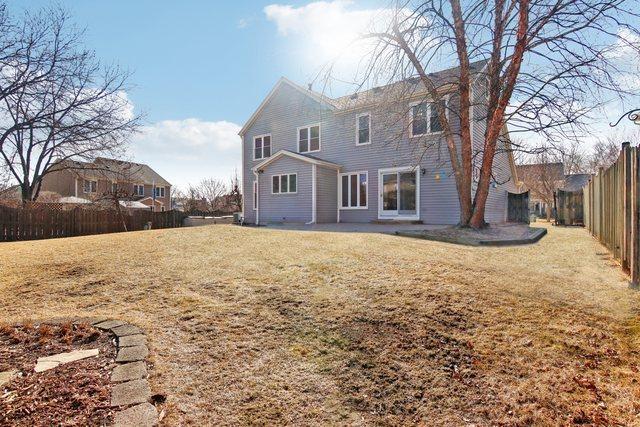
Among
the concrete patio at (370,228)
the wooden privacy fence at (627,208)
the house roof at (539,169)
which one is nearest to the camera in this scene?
the wooden privacy fence at (627,208)

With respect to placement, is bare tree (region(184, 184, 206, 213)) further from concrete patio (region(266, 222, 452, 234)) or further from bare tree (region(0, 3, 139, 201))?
concrete patio (region(266, 222, 452, 234))

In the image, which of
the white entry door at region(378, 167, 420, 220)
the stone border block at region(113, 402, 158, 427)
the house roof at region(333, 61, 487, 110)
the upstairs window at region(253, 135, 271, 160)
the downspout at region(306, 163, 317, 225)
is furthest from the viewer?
the upstairs window at region(253, 135, 271, 160)

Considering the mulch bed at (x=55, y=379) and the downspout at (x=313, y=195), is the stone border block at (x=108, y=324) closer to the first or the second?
the mulch bed at (x=55, y=379)

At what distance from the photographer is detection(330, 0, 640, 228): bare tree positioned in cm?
796

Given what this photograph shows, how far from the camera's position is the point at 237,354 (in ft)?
9.25

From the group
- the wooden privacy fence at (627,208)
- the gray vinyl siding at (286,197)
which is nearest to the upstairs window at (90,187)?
the gray vinyl siding at (286,197)

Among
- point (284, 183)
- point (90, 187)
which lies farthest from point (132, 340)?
point (90, 187)

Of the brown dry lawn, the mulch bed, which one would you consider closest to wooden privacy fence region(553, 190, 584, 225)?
the brown dry lawn

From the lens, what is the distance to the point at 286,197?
16625 mm

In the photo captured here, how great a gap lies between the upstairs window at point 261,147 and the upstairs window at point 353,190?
522 centimetres

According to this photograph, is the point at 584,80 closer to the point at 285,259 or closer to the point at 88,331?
the point at 285,259

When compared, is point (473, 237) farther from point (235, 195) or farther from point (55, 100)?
point (235, 195)

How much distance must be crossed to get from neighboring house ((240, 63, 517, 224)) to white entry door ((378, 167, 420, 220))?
42 mm

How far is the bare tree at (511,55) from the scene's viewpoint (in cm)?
796
